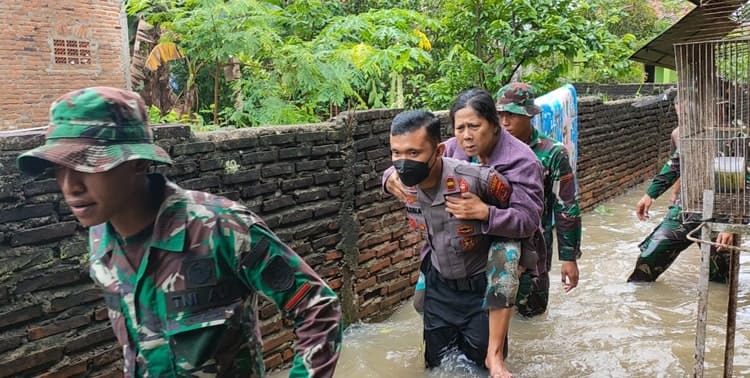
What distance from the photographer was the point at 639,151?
11.2 metres

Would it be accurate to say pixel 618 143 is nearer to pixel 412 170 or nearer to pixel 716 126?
pixel 716 126

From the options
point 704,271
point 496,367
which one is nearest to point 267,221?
point 496,367

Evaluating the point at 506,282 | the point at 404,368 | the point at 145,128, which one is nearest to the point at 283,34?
the point at 404,368

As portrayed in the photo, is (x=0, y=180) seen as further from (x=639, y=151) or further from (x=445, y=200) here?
(x=639, y=151)

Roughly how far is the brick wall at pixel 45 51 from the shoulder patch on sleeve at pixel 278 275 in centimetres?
1109

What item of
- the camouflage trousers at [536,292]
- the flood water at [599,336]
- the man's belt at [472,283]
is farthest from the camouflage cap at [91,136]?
the camouflage trousers at [536,292]

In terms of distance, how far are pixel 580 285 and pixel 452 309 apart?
9.87ft

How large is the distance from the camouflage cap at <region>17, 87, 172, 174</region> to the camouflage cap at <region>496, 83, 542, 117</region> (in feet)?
9.48

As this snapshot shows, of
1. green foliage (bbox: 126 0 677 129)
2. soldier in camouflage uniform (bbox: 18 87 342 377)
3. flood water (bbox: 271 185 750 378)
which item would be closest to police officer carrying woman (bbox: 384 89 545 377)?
flood water (bbox: 271 185 750 378)

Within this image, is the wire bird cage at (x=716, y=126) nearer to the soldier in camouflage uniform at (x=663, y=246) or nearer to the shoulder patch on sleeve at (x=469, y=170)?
the shoulder patch on sleeve at (x=469, y=170)

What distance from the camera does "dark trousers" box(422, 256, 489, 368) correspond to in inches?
131

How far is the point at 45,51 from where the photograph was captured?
11477 millimetres

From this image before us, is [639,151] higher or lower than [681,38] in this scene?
lower

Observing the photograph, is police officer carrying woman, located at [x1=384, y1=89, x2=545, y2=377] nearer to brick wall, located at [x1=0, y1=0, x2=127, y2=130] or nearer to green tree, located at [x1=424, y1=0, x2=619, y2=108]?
green tree, located at [x1=424, y1=0, x2=619, y2=108]
